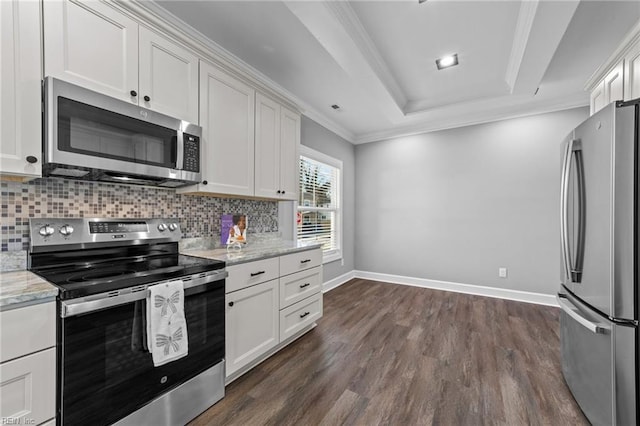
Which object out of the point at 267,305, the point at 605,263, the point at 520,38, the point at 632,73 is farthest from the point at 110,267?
the point at 632,73

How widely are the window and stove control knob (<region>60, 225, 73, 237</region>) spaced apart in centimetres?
236

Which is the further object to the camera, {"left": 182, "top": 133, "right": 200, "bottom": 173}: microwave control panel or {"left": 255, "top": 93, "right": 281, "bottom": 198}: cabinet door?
{"left": 255, "top": 93, "right": 281, "bottom": 198}: cabinet door

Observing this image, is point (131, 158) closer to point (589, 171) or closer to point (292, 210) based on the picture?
point (292, 210)

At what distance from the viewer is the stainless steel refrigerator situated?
1332mm

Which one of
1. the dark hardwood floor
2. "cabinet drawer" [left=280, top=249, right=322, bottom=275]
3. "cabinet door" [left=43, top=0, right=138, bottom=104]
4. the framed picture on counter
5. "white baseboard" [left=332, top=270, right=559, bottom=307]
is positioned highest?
"cabinet door" [left=43, top=0, right=138, bottom=104]

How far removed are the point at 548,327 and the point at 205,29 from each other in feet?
14.5

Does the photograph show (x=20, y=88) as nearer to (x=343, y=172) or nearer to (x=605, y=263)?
(x=605, y=263)

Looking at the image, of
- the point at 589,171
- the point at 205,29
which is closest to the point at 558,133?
the point at 589,171

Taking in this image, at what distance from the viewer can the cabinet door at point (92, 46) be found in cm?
134

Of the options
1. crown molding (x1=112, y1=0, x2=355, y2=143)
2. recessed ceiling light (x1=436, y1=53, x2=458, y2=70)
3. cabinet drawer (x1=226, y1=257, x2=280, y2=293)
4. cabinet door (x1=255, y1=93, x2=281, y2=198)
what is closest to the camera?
crown molding (x1=112, y1=0, x2=355, y2=143)

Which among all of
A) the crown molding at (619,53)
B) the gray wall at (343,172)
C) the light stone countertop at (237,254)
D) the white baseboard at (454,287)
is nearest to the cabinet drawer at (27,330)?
the light stone countertop at (237,254)

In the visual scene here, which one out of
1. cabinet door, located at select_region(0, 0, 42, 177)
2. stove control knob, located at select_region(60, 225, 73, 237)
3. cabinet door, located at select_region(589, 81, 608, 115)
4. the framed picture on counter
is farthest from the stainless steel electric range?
cabinet door, located at select_region(589, 81, 608, 115)

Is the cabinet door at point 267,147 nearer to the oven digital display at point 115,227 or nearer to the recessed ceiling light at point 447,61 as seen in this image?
the oven digital display at point 115,227

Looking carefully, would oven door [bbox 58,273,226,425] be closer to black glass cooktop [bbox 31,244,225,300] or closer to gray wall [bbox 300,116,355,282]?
black glass cooktop [bbox 31,244,225,300]
